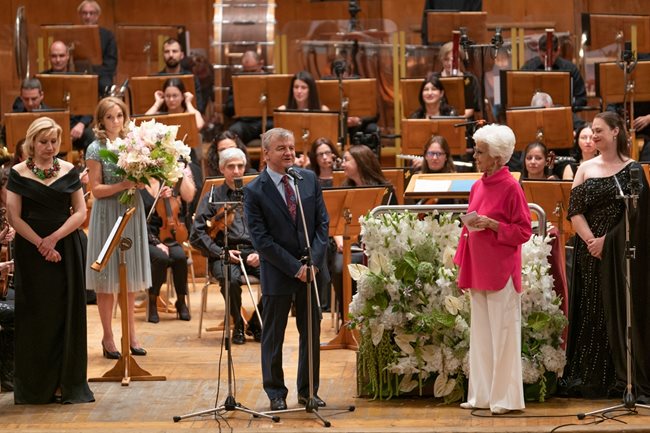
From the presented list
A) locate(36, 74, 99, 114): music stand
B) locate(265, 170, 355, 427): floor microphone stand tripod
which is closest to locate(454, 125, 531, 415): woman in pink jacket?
locate(265, 170, 355, 427): floor microphone stand tripod

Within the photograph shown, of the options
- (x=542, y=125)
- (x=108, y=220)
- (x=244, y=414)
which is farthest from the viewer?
(x=542, y=125)

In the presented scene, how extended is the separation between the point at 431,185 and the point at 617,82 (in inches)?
142

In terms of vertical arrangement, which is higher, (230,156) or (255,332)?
(230,156)

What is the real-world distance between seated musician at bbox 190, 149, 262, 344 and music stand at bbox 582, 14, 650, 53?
4.55 meters

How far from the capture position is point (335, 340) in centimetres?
733

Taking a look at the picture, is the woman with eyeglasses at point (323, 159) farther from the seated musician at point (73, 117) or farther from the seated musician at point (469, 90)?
the seated musician at point (73, 117)

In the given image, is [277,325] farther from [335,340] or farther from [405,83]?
[405,83]

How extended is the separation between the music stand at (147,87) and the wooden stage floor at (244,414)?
11.5ft

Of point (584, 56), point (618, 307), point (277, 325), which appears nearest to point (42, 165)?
point (277, 325)

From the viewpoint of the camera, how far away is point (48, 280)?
20.3ft

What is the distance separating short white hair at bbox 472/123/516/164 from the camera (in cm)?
560

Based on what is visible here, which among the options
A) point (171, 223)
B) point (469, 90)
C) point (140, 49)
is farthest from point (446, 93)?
point (140, 49)

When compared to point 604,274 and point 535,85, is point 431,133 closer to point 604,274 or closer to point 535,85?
point 535,85

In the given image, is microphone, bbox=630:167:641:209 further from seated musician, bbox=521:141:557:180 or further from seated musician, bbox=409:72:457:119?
seated musician, bbox=409:72:457:119
